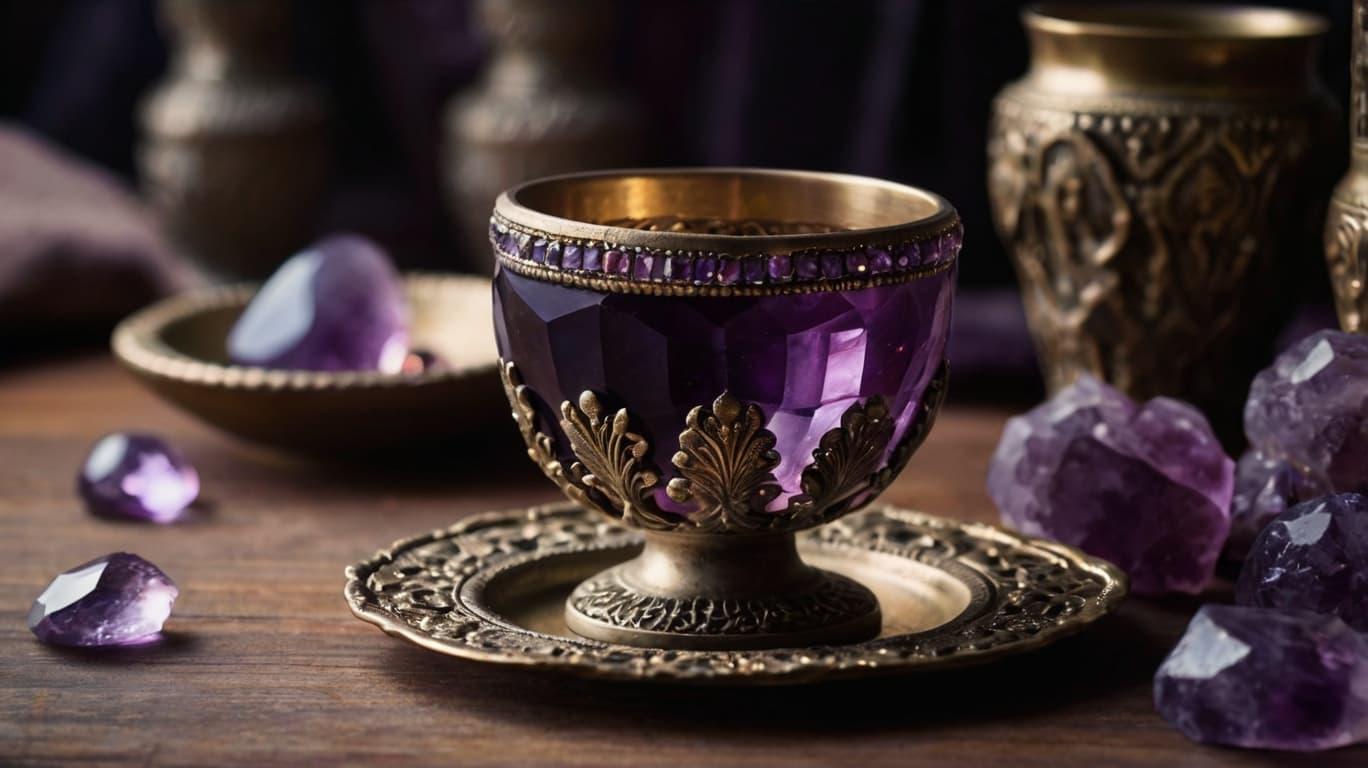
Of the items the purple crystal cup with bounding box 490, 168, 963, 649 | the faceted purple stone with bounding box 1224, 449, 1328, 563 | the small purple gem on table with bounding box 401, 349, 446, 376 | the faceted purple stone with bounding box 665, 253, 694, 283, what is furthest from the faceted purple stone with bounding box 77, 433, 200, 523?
the faceted purple stone with bounding box 1224, 449, 1328, 563

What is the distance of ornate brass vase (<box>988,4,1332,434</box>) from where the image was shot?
0.87 m

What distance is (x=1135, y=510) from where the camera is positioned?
75 cm

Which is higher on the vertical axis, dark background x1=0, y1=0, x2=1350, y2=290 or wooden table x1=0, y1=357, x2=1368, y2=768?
dark background x1=0, y1=0, x2=1350, y2=290

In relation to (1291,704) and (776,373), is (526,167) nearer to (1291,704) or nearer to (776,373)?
(776,373)

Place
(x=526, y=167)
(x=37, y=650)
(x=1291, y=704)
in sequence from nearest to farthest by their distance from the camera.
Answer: (x=1291, y=704)
(x=37, y=650)
(x=526, y=167)

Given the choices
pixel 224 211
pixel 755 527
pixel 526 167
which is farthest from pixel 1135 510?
pixel 224 211

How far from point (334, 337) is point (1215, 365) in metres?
0.45

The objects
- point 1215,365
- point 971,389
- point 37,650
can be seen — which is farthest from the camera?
point 971,389

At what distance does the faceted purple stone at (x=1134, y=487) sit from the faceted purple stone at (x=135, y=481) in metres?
0.39

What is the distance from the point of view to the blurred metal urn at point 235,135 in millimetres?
1362

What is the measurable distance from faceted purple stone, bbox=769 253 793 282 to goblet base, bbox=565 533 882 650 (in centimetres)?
11

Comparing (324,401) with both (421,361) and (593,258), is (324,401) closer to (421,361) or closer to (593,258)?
(421,361)

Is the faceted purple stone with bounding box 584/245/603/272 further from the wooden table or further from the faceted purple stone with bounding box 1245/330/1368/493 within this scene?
the faceted purple stone with bounding box 1245/330/1368/493

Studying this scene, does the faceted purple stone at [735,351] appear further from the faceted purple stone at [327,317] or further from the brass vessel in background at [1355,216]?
the faceted purple stone at [327,317]
